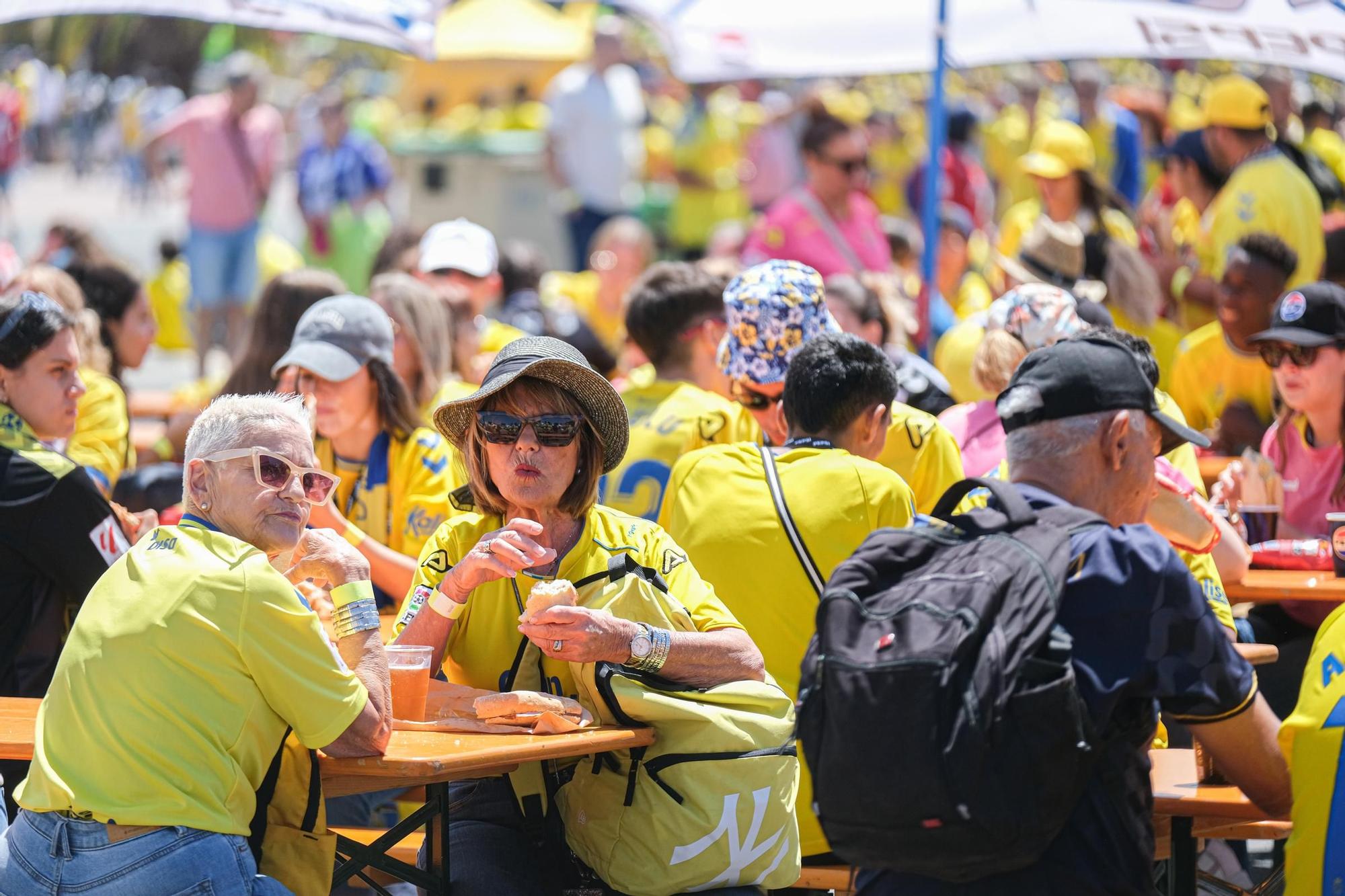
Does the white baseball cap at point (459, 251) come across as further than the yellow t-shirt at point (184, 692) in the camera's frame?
Yes

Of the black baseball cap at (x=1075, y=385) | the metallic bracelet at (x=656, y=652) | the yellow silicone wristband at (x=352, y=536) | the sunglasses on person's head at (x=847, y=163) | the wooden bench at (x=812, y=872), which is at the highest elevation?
the sunglasses on person's head at (x=847, y=163)

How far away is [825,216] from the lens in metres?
8.73

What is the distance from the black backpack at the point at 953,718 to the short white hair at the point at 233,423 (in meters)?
1.24

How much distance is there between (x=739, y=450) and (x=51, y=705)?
1.76m

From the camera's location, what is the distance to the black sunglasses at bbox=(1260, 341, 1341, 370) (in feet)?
17.2

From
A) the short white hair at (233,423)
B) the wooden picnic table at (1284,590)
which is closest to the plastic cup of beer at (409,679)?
the short white hair at (233,423)

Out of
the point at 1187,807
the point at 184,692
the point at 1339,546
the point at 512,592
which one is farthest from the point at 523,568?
the point at 1339,546

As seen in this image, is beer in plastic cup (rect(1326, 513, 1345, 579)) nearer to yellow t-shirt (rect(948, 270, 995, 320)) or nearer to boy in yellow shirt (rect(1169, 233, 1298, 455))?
boy in yellow shirt (rect(1169, 233, 1298, 455))

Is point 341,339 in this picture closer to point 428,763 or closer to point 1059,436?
point 428,763

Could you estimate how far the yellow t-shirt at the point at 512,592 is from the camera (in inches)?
145

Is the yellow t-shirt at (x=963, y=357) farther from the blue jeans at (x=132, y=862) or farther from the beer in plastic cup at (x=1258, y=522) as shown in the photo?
the blue jeans at (x=132, y=862)

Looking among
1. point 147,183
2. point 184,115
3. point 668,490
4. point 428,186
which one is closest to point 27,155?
point 147,183

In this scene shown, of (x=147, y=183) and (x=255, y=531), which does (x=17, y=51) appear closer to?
(x=147, y=183)

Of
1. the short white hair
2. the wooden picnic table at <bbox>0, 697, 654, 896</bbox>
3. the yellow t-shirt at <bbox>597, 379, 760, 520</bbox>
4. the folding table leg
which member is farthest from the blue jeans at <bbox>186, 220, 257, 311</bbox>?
the folding table leg
